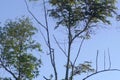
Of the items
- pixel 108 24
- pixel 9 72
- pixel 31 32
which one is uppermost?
pixel 108 24

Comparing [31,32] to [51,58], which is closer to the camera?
[51,58]

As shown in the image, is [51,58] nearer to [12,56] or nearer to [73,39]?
[73,39]

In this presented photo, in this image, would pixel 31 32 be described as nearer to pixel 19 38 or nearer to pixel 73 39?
pixel 19 38

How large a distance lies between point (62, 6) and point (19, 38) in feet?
32.1

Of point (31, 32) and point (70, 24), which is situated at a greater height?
point (70, 24)

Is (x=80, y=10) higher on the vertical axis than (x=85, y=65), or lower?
higher

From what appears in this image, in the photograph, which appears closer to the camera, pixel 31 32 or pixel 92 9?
pixel 92 9

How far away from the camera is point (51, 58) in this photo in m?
25.7

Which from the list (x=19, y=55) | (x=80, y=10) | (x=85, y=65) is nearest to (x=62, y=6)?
(x=80, y=10)

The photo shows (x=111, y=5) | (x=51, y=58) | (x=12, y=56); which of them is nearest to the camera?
(x=51, y=58)

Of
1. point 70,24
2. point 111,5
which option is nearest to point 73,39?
point 70,24

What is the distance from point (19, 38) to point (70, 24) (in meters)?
9.78

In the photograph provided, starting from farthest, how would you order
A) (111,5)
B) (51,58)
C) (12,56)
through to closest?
1. (12,56)
2. (111,5)
3. (51,58)

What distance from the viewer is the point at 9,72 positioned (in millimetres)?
38469
